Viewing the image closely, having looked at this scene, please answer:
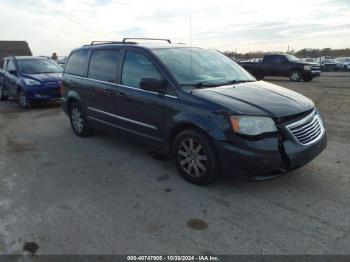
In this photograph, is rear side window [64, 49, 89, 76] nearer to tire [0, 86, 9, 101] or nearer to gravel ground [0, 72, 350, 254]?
gravel ground [0, 72, 350, 254]

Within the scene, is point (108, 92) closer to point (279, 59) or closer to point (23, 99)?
point (23, 99)

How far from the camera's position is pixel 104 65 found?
5.57 meters

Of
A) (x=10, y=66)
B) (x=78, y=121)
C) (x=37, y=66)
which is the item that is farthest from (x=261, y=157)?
(x=10, y=66)

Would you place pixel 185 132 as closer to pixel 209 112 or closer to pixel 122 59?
pixel 209 112

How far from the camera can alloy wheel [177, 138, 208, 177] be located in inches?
158

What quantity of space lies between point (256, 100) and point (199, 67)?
3.84 feet

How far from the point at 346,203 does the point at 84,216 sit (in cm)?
291

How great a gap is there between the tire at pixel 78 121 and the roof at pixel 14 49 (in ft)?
46.6

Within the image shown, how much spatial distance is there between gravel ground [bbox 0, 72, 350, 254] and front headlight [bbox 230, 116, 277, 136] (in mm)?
830

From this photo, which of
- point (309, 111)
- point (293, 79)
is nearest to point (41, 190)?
point (309, 111)

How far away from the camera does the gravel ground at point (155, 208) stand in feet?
9.80

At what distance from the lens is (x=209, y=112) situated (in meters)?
3.80

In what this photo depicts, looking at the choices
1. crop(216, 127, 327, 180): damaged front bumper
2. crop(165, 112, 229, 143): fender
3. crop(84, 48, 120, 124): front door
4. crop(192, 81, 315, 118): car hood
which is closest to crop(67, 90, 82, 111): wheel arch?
crop(84, 48, 120, 124): front door

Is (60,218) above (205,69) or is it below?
below
